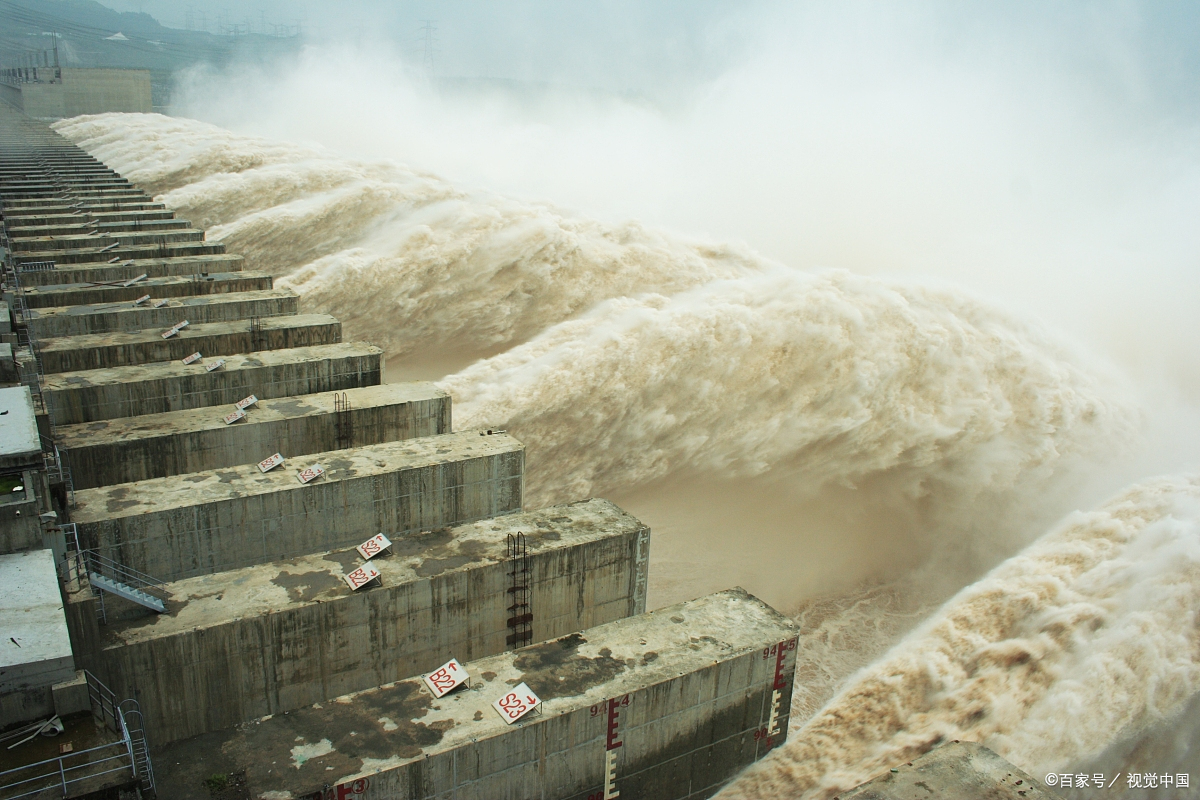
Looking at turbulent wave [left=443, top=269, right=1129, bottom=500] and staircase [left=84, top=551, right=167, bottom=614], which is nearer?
staircase [left=84, top=551, right=167, bottom=614]

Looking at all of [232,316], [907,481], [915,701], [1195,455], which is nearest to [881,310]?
[907,481]

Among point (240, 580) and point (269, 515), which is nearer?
point (240, 580)

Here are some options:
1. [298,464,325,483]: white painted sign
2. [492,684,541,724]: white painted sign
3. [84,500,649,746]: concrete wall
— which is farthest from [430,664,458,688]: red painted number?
[298,464,325,483]: white painted sign

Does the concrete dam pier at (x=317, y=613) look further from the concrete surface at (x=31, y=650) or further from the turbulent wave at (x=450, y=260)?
the turbulent wave at (x=450, y=260)

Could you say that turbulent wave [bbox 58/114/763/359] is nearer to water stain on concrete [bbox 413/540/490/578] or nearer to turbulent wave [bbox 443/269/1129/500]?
turbulent wave [bbox 443/269/1129/500]

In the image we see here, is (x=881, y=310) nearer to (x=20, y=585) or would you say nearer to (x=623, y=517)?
(x=623, y=517)
